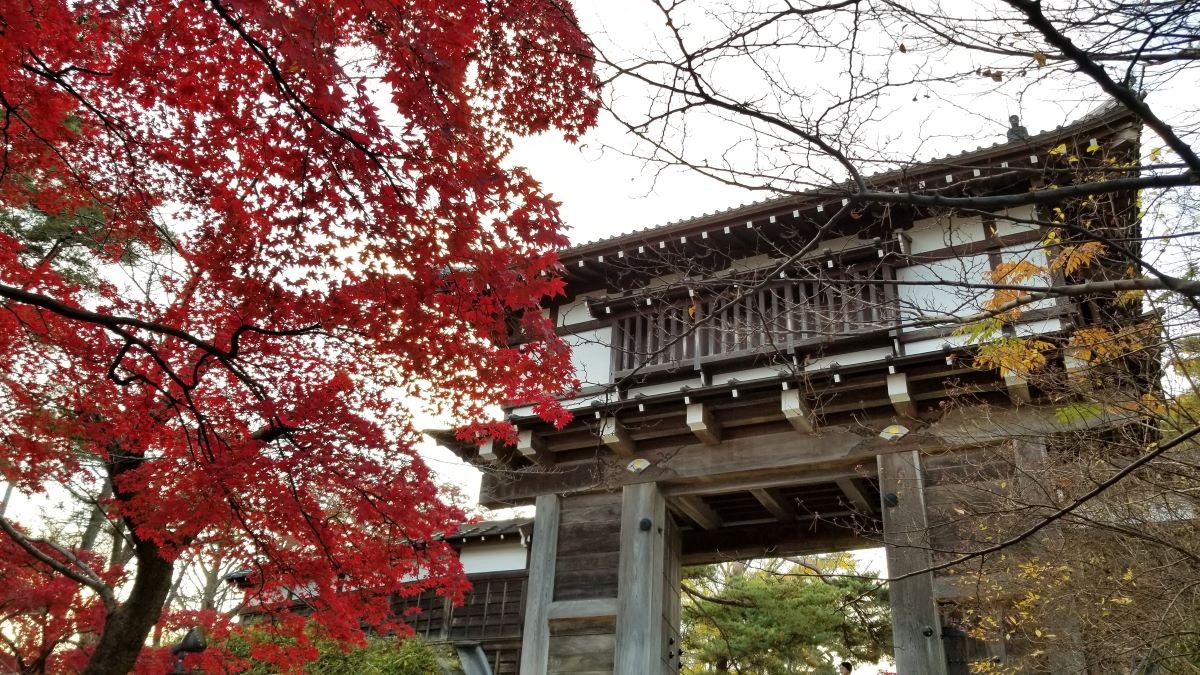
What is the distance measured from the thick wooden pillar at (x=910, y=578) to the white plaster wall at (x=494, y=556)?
6.19 meters

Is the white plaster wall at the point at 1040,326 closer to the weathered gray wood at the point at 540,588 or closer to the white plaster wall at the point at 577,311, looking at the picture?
the white plaster wall at the point at 577,311

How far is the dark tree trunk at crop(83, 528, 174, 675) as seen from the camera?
7.62m

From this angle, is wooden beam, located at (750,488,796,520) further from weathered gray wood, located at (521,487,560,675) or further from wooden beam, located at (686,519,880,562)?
weathered gray wood, located at (521,487,560,675)

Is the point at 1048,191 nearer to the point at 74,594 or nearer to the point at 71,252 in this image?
the point at 74,594

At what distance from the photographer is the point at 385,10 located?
577 centimetres

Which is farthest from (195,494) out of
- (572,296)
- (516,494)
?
(572,296)

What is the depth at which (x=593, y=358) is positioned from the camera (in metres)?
11.0

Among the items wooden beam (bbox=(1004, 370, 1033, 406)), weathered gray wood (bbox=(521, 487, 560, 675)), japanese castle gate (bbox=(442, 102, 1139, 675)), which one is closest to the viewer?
wooden beam (bbox=(1004, 370, 1033, 406))

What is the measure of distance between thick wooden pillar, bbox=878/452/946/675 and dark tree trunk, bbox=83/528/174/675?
23.7 ft

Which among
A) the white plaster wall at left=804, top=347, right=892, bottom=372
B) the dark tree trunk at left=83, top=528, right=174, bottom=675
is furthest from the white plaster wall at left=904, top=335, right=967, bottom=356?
the dark tree trunk at left=83, top=528, right=174, bottom=675

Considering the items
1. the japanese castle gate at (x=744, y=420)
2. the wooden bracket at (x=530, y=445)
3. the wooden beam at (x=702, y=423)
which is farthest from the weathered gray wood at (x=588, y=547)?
the wooden beam at (x=702, y=423)

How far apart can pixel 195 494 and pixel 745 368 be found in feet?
20.3

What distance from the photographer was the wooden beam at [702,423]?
942 cm

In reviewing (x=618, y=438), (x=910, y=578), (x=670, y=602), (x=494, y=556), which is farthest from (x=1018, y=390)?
(x=494, y=556)
